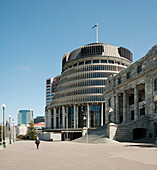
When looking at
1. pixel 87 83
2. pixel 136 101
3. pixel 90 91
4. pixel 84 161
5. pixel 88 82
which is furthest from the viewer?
pixel 87 83

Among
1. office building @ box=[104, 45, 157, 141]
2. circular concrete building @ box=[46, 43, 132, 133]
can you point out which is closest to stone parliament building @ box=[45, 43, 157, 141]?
circular concrete building @ box=[46, 43, 132, 133]

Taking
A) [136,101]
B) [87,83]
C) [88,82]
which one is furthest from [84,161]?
[87,83]

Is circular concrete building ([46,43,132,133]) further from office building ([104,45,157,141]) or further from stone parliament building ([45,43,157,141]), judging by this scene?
office building ([104,45,157,141])

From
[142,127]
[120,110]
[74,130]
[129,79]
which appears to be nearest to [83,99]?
[74,130]

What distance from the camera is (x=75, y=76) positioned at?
10212cm

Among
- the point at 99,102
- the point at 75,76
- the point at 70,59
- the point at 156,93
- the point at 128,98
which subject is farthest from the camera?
the point at 70,59

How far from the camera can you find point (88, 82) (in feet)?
320

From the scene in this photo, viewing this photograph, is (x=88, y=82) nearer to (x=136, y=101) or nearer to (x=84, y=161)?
(x=136, y=101)

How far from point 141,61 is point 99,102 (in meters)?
48.0

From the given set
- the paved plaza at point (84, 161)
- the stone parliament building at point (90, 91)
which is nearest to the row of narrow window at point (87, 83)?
the stone parliament building at point (90, 91)

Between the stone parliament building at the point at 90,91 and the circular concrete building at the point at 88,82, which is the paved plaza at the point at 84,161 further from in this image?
the circular concrete building at the point at 88,82

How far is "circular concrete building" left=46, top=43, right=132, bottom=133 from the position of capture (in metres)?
96.6

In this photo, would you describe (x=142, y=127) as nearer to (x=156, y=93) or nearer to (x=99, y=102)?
(x=156, y=93)

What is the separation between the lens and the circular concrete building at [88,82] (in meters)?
96.6
